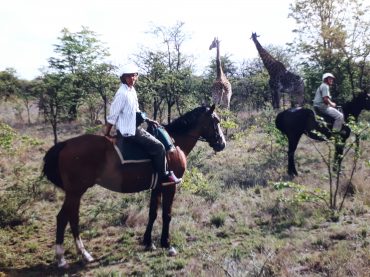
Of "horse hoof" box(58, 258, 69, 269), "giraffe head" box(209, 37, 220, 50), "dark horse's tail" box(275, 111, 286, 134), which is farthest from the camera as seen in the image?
"giraffe head" box(209, 37, 220, 50)

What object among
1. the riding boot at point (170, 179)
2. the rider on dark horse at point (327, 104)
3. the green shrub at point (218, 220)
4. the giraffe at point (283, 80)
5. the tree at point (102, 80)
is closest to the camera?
the riding boot at point (170, 179)

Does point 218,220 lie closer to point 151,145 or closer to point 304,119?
point 151,145

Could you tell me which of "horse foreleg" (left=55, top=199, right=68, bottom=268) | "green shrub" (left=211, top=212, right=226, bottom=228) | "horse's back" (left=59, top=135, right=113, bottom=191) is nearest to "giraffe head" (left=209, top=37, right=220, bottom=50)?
"green shrub" (left=211, top=212, right=226, bottom=228)

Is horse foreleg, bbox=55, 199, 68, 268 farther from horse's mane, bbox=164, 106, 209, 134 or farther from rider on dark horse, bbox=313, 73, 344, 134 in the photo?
rider on dark horse, bbox=313, 73, 344, 134

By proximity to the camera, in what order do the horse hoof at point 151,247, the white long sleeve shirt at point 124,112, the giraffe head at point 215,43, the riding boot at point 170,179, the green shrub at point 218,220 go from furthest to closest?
the giraffe head at point 215,43
the green shrub at point 218,220
the horse hoof at point 151,247
the riding boot at point 170,179
the white long sleeve shirt at point 124,112

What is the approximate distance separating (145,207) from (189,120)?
226 centimetres

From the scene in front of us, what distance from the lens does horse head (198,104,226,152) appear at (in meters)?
6.93

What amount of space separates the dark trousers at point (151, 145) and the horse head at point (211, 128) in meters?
1.22

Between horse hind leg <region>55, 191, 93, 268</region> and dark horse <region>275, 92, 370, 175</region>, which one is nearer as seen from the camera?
horse hind leg <region>55, 191, 93, 268</region>

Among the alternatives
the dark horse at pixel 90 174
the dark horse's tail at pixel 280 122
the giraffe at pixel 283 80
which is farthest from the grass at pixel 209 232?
the giraffe at pixel 283 80

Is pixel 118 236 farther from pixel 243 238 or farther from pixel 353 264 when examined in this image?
pixel 353 264

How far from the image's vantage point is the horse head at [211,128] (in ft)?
22.7

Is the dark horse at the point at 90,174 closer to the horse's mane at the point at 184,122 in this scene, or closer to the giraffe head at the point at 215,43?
the horse's mane at the point at 184,122

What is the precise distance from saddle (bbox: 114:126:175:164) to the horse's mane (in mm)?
584
